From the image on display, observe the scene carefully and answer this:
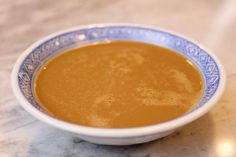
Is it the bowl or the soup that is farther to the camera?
the soup

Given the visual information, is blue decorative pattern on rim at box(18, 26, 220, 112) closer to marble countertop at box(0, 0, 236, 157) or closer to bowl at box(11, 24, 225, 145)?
bowl at box(11, 24, 225, 145)

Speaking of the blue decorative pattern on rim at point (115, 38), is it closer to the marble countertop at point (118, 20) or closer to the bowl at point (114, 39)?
the bowl at point (114, 39)

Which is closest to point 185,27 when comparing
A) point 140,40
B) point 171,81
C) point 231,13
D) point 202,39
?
point 202,39

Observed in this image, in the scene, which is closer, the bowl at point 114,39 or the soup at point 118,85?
the bowl at point 114,39

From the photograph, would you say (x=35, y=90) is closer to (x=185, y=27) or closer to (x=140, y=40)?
(x=140, y=40)

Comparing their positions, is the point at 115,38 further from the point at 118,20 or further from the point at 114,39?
the point at 118,20

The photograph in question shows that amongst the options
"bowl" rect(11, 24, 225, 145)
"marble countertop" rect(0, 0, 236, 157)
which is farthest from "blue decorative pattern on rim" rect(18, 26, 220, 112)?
"marble countertop" rect(0, 0, 236, 157)

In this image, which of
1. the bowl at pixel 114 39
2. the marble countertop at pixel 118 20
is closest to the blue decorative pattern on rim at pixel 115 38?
the bowl at pixel 114 39
